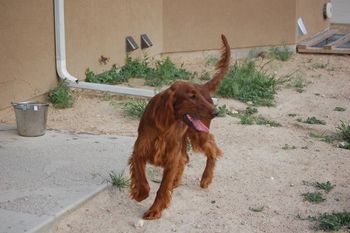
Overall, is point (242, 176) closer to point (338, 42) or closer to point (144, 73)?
point (144, 73)

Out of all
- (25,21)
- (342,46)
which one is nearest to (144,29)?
(25,21)

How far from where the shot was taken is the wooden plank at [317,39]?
1224 centimetres

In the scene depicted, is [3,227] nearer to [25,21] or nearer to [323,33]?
[25,21]

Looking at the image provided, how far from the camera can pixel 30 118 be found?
5785mm

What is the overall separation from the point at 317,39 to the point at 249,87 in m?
5.50

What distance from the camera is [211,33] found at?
36.4 feet

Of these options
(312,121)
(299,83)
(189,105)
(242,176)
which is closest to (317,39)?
(299,83)

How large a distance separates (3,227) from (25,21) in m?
3.57

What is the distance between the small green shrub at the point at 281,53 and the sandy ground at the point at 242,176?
2846 millimetres

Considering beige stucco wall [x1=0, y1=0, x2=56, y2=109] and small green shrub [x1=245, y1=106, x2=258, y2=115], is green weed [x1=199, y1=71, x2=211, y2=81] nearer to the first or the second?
small green shrub [x1=245, y1=106, x2=258, y2=115]

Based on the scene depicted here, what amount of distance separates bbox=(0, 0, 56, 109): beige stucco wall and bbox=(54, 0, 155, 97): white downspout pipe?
7 cm

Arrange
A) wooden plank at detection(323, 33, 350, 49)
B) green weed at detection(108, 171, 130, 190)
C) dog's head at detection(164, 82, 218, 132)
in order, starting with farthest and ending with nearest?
wooden plank at detection(323, 33, 350, 49)
green weed at detection(108, 171, 130, 190)
dog's head at detection(164, 82, 218, 132)

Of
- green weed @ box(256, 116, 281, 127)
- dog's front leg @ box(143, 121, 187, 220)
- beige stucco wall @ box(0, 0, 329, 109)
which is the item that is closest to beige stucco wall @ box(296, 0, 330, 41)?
beige stucco wall @ box(0, 0, 329, 109)

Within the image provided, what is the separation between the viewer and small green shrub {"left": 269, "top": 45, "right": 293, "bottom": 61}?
1135 centimetres
